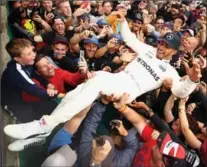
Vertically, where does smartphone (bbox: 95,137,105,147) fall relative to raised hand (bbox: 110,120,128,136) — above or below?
below

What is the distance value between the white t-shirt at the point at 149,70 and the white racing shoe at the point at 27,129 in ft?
1.73

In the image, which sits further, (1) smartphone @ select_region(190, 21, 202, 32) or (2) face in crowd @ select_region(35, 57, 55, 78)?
(1) smartphone @ select_region(190, 21, 202, 32)

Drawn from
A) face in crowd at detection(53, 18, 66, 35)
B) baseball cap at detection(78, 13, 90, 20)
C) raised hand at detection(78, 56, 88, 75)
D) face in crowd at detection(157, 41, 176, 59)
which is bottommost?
raised hand at detection(78, 56, 88, 75)

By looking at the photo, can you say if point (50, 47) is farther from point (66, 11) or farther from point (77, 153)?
point (77, 153)

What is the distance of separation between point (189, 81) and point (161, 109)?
0.21m

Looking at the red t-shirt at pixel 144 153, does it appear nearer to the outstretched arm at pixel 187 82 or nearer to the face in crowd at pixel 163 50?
the outstretched arm at pixel 187 82

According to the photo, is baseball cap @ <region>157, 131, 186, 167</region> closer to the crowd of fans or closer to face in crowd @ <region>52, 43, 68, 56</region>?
the crowd of fans

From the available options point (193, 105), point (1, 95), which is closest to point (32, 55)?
point (1, 95)

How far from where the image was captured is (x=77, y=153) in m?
2.25

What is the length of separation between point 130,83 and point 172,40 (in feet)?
1.07

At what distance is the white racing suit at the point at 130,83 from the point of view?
7.18 ft

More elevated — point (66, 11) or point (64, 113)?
point (66, 11)

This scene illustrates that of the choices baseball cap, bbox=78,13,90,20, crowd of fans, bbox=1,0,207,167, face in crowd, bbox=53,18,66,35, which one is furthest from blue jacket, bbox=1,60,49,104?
baseball cap, bbox=78,13,90,20

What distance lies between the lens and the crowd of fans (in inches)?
86.5
